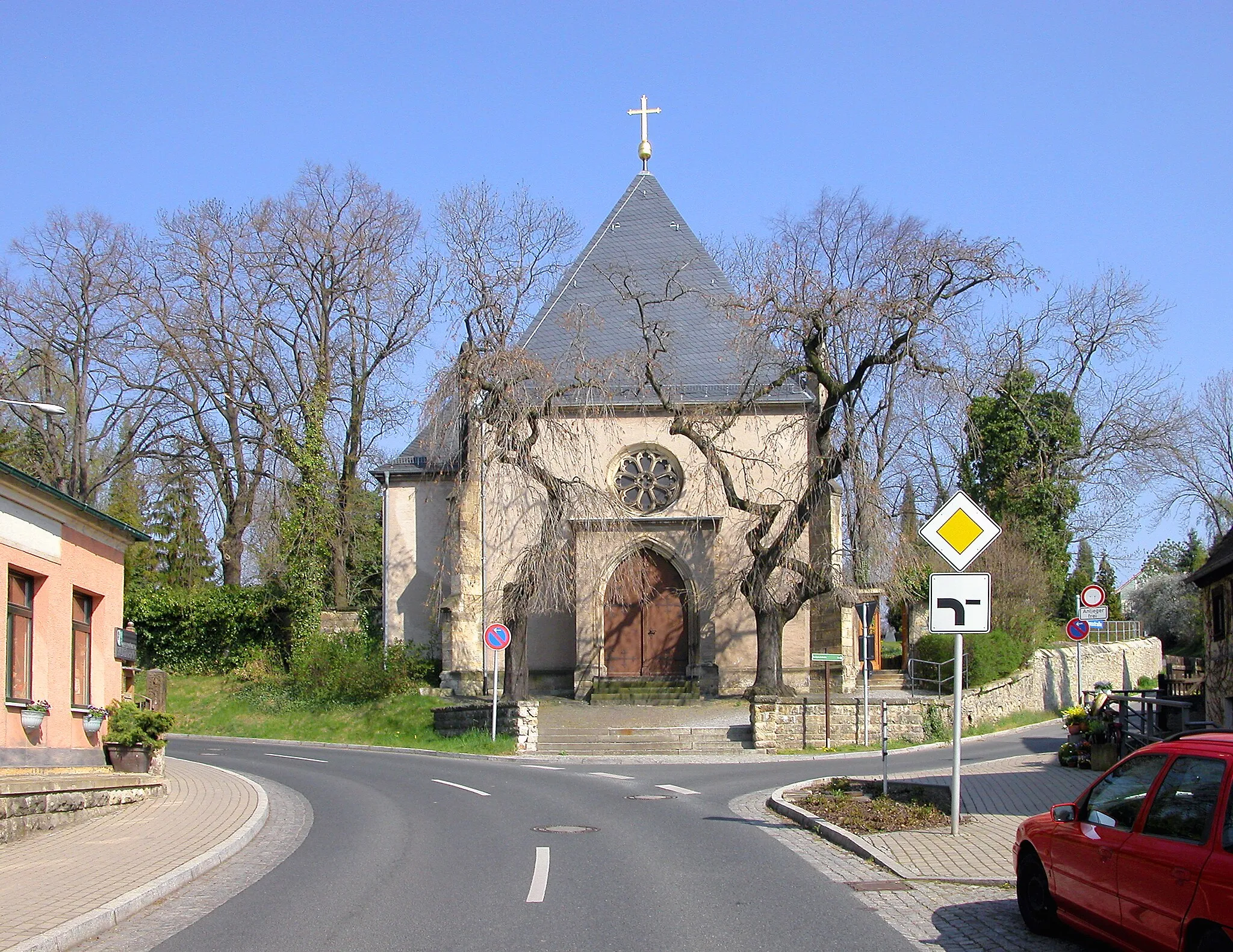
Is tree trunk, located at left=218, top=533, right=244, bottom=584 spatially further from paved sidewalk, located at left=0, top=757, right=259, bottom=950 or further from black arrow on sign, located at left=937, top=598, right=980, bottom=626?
black arrow on sign, located at left=937, top=598, right=980, bottom=626

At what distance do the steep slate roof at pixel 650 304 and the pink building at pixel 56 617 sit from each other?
49.2 ft

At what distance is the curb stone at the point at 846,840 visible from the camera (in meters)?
9.18

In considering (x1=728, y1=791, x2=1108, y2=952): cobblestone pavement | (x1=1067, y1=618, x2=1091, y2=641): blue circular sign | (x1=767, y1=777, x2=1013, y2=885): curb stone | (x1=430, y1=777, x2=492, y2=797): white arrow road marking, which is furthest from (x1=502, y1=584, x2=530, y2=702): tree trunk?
(x1=728, y1=791, x2=1108, y2=952): cobblestone pavement

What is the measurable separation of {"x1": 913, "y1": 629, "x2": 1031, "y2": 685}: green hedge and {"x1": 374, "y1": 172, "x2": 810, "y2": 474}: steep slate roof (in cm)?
800

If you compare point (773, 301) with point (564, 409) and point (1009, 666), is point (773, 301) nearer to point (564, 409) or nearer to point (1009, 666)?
point (564, 409)

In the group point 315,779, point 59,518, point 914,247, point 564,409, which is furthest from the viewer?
point 564,409

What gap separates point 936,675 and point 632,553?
9419mm

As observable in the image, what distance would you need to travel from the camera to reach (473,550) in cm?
3319

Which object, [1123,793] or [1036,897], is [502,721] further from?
[1123,793]

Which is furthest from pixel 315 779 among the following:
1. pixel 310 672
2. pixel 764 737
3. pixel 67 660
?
pixel 310 672

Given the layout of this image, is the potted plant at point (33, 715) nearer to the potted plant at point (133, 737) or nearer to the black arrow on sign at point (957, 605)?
the potted plant at point (133, 737)

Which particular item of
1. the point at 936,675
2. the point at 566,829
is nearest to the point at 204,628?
the point at 936,675

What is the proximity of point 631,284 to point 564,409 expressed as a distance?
845cm

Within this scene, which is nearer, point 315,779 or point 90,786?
point 90,786
